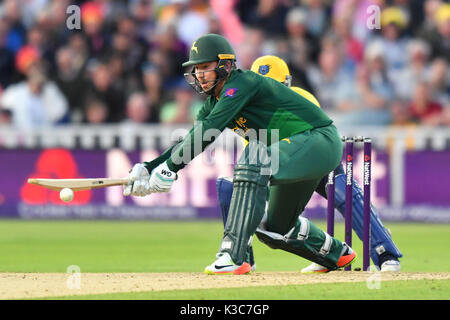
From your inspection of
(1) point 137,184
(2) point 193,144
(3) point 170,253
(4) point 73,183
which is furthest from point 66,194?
(3) point 170,253

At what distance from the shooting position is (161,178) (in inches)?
280

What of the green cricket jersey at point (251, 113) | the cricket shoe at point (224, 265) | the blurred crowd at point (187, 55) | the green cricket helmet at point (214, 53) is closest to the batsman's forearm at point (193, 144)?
the green cricket jersey at point (251, 113)

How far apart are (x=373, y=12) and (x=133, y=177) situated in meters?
9.69

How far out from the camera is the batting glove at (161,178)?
7117mm

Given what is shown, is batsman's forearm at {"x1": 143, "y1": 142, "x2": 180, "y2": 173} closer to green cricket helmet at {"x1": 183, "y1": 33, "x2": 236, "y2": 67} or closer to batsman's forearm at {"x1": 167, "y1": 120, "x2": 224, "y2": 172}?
batsman's forearm at {"x1": 167, "y1": 120, "x2": 224, "y2": 172}

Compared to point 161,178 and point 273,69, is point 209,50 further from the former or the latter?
point 273,69

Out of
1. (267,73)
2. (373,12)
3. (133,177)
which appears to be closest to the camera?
(133,177)

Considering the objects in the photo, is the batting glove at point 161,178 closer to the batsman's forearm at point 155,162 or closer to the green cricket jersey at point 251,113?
the green cricket jersey at point 251,113

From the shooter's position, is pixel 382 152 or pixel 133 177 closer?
pixel 133 177

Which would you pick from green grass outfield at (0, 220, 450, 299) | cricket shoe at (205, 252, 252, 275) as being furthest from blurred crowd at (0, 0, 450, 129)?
cricket shoe at (205, 252, 252, 275)

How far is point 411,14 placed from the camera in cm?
1655

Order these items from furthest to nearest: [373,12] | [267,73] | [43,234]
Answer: [373,12] < [43,234] < [267,73]

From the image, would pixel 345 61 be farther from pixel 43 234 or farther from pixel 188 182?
pixel 43 234
